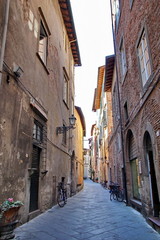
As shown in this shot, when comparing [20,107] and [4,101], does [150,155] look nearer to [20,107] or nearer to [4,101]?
[20,107]

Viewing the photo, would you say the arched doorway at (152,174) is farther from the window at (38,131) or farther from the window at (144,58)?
the window at (38,131)

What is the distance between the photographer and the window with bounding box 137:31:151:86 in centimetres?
618

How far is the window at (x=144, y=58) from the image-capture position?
20.3 feet

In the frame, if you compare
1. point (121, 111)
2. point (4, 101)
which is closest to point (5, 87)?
point (4, 101)

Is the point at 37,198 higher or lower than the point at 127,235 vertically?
higher

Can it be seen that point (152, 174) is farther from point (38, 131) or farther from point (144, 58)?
point (38, 131)

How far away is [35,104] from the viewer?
6.73 meters

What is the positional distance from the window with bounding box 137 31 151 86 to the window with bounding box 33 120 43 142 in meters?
3.74

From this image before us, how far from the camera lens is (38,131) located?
24.2 feet

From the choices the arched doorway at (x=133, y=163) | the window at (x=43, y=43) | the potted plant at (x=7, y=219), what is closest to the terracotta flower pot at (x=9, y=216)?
the potted plant at (x=7, y=219)

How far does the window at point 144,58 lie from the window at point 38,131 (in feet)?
12.3

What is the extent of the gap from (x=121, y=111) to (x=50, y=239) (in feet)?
24.4

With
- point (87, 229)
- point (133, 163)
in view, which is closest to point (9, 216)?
point (87, 229)

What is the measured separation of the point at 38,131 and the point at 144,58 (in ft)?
13.9
